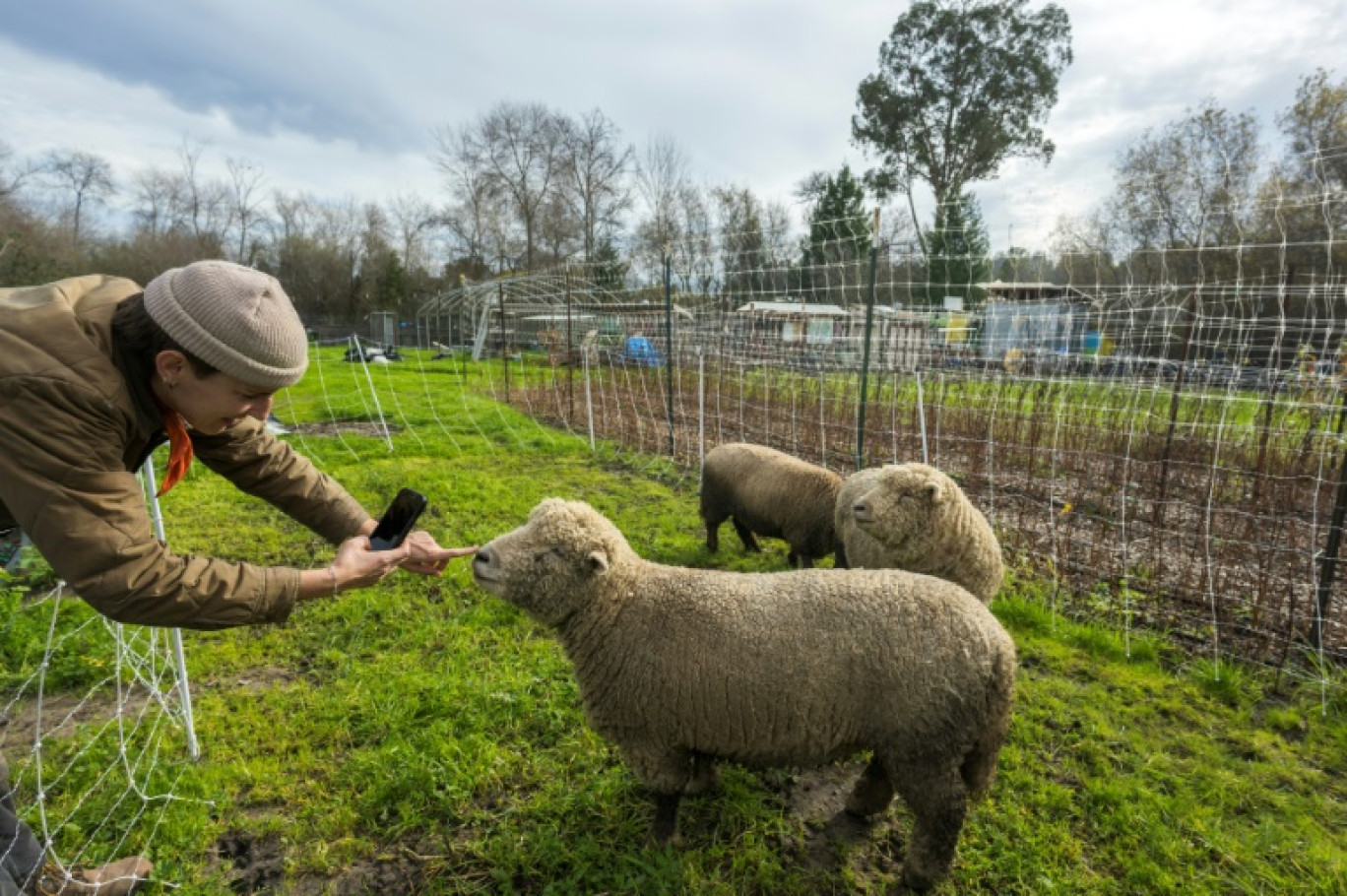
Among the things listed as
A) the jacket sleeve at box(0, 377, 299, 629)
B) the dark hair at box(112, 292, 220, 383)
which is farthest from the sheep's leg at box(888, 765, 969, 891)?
the dark hair at box(112, 292, 220, 383)

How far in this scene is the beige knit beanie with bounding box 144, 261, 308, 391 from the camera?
5.64 feet

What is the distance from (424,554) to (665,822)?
1.55m

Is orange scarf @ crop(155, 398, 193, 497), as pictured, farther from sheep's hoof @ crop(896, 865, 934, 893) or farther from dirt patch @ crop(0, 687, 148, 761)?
sheep's hoof @ crop(896, 865, 934, 893)

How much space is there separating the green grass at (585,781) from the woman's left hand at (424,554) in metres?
1.15

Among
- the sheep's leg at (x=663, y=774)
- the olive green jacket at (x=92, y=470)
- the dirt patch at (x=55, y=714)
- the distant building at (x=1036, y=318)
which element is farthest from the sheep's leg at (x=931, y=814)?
the distant building at (x=1036, y=318)

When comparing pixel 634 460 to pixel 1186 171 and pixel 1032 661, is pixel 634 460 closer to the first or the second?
pixel 1032 661

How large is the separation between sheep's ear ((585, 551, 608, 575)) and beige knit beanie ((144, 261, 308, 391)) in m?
1.29

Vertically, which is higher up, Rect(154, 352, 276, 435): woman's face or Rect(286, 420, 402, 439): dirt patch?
Rect(154, 352, 276, 435): woman's face

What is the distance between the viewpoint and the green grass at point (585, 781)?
2600 mm

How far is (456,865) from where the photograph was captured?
262 cm

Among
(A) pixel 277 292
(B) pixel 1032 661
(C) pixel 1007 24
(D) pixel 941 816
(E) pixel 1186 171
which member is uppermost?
(C) pixel 1007 24

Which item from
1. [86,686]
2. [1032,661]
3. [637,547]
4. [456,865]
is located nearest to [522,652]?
[456,865]

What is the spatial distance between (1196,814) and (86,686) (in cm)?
599

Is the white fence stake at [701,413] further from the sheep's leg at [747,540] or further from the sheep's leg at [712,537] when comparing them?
the sheep's leg at [747,540]
